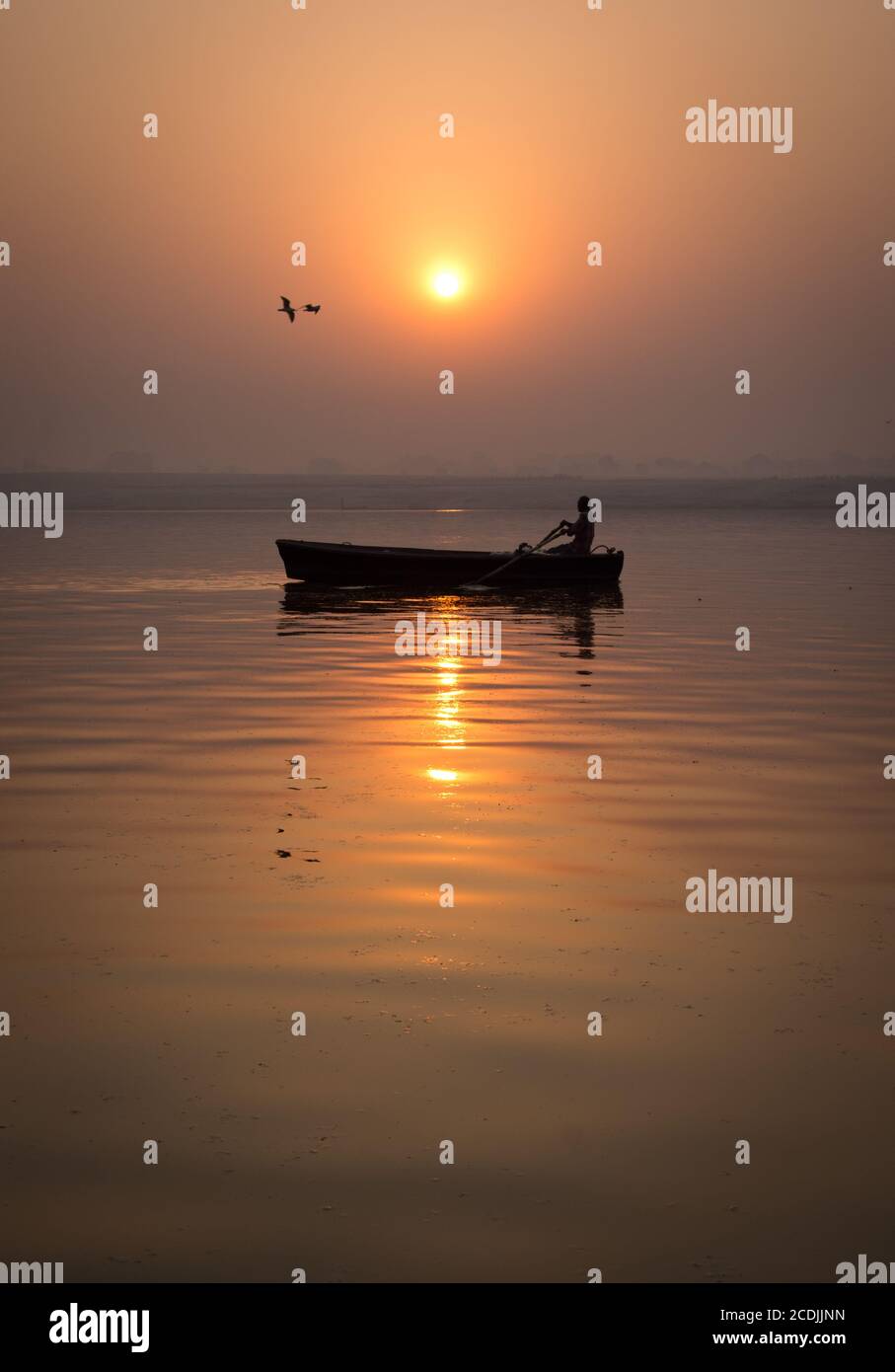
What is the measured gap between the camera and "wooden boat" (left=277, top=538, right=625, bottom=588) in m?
41.1

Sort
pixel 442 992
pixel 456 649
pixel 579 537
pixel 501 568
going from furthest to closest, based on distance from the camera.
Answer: pixel 579 537
pixel 501 568
pixel 456 649
pixel 442 992

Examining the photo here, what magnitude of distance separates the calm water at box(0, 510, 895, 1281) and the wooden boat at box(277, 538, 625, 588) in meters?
20.3

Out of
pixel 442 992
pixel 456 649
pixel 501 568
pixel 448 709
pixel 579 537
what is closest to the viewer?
pixel 442 992

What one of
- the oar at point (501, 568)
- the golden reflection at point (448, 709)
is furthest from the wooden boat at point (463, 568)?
the golden reflection at point (448, 709)

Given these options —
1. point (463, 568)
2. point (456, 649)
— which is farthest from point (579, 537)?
point (456, 649)

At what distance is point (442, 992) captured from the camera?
871 centimetres

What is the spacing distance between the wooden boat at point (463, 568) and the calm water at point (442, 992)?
66.7ft

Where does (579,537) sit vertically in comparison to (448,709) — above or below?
above

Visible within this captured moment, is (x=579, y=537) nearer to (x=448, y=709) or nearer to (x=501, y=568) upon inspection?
(x=501, y=568)

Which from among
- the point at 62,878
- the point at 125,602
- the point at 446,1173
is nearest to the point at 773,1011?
the point at 446,1173

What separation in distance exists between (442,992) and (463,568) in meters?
33.0

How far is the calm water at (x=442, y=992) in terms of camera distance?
6156mm
